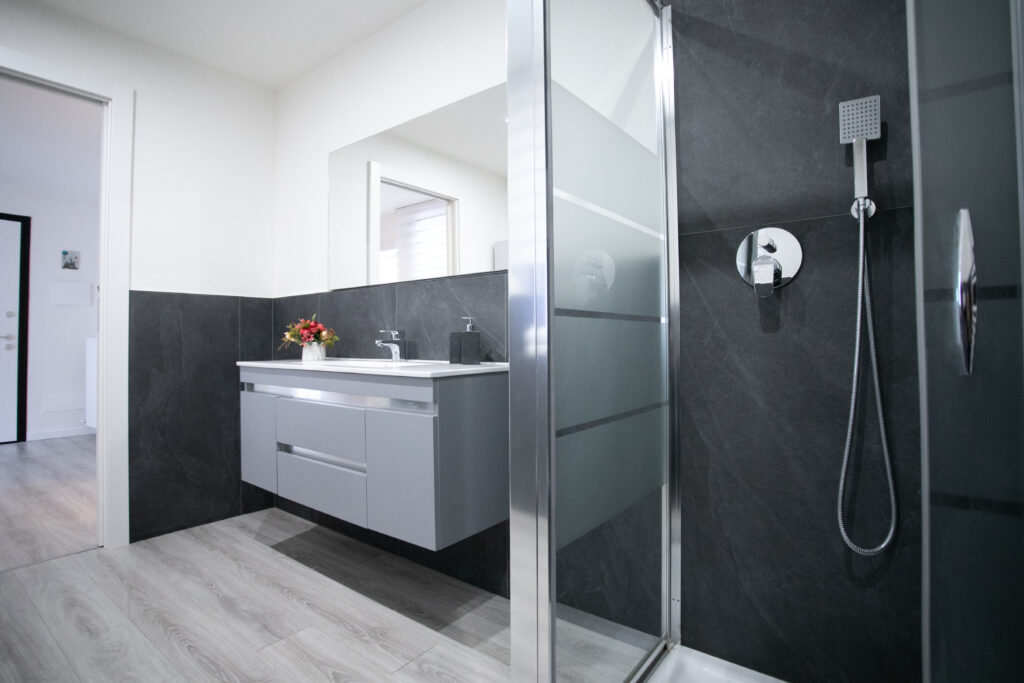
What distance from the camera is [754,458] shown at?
1.51 metres

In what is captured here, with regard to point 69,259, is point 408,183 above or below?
below

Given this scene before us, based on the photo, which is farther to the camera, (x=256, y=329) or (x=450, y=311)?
(x=256, y=329)

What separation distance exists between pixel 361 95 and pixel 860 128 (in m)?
2.30

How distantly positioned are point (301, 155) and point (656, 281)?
2.46m

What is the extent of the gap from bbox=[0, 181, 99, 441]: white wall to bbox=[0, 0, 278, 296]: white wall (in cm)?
328

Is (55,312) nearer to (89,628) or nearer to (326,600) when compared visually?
(89,628)

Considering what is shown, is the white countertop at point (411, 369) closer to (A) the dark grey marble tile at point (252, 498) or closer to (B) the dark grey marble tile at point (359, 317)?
(B) the dark grey marble tile at point (359, 317)

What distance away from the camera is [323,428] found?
6.74ft

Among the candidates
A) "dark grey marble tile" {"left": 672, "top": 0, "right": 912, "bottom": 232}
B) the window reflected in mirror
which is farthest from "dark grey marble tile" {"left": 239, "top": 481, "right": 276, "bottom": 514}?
"dark grey marble tile" {"left": 672, "top": 0, "right": 912, "bottom": 232}

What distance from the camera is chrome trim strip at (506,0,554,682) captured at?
1.10m

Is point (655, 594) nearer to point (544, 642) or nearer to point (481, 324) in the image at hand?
point (544, 642)

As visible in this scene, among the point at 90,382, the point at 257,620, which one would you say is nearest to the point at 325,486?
the point at 257,620

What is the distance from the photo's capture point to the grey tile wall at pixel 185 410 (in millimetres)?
2631

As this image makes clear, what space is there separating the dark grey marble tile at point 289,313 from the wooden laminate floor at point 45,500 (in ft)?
4.38
